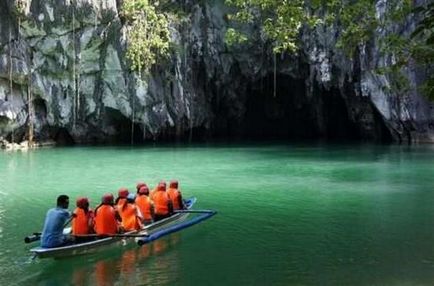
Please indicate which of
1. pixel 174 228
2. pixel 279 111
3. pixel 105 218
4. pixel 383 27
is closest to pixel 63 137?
pixel 279 111

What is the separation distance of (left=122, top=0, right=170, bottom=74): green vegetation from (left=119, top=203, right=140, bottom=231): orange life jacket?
83.2 ft

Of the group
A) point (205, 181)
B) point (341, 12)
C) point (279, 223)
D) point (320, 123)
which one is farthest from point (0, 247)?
point (320, 123)

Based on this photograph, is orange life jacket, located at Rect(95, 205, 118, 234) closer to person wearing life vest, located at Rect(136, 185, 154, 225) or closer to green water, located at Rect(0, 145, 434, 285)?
green water, located at Rect(0, 145, 434, 285)

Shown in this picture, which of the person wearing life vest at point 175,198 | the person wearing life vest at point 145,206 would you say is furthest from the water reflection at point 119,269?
the person wearing life vest at point 175,198

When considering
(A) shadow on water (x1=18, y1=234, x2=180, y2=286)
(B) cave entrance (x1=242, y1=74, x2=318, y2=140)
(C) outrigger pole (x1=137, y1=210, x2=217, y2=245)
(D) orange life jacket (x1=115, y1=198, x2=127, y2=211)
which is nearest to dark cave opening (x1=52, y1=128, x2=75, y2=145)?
(B) cave entrance (x1=242, y1=74, x2=318, y2=140)

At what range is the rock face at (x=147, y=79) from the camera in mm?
35000

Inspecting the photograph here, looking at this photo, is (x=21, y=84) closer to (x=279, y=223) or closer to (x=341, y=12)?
(x=279, y=223)

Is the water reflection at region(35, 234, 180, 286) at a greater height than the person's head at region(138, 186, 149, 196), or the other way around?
the person's head at region(138, 186, 149, 196)

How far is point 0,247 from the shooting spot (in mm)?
10531

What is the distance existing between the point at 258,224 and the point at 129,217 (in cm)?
310

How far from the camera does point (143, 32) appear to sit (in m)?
35.0

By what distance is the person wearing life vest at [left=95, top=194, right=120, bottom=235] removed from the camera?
9.97m

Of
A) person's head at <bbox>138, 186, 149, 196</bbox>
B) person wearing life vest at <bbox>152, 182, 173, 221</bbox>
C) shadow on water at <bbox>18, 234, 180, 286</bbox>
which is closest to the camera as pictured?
shadow on water at <bbox>18, 234, 180, 286</bbox>

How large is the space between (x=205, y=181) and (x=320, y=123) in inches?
1074
